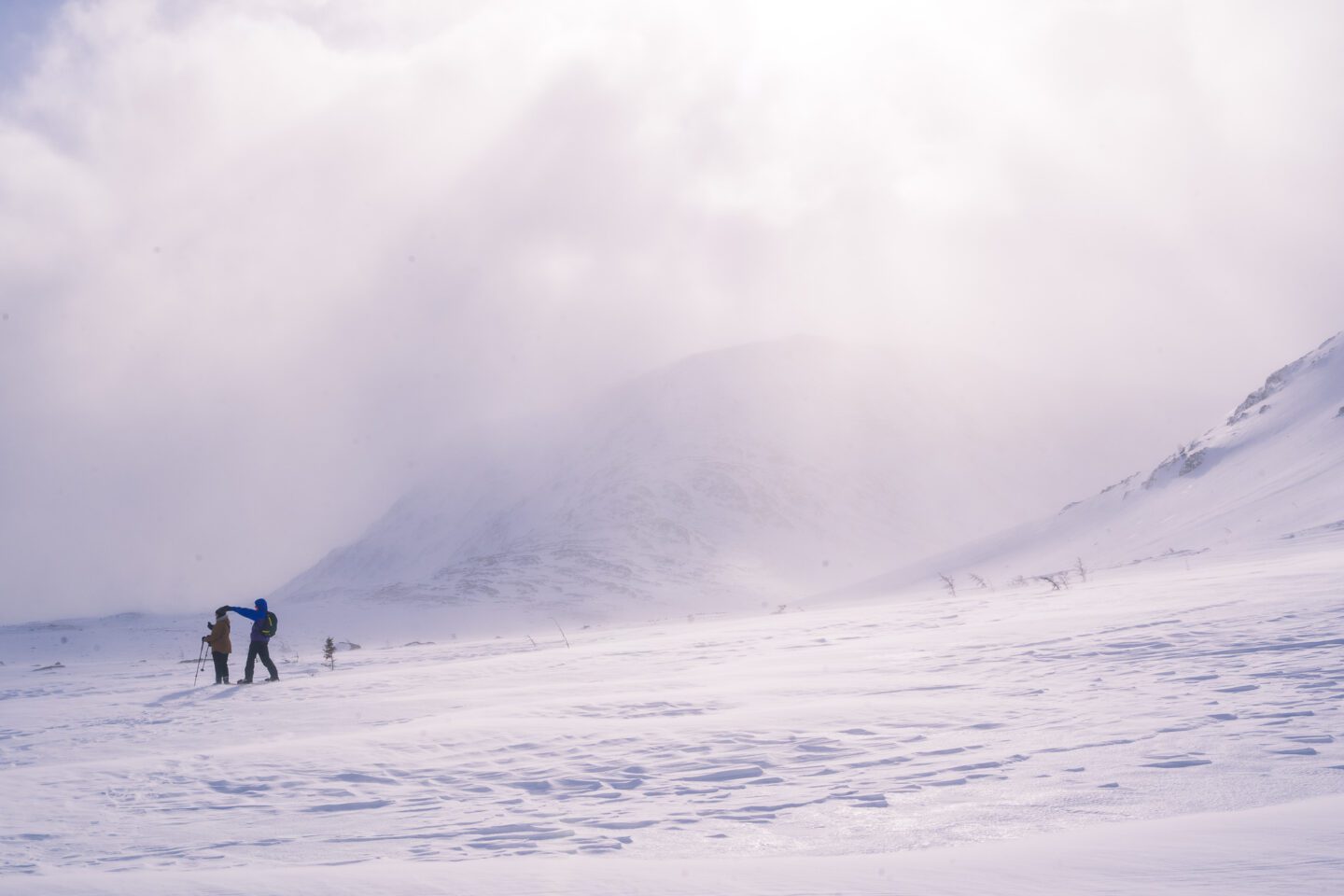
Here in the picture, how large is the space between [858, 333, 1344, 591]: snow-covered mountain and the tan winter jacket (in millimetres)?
20619

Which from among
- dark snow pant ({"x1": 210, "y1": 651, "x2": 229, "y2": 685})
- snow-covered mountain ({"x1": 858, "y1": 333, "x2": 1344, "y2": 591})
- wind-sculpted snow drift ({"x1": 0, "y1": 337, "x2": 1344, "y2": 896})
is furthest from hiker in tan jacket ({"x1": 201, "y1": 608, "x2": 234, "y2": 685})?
snow-covered mountain ({"x1": 858, "y1": 333, "x2": 1344, "y2": 591})

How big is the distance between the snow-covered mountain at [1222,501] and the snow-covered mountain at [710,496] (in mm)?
22942

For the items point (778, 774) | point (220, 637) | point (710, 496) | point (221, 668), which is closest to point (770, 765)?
point (778, 774)

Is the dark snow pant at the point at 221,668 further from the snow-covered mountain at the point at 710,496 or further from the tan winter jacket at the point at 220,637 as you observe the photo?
the snow-covered mountain at the point at 710,496

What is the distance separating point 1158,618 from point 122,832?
33.8ft

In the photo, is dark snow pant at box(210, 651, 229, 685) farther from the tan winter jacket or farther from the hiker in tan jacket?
the tan winter jacket

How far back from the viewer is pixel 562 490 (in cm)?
9250

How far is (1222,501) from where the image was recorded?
105ft

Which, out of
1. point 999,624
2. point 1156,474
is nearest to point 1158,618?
point 999,624

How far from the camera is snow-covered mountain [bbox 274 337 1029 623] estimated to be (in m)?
68.7

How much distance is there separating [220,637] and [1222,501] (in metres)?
29.5

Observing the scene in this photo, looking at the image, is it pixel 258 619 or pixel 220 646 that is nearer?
pixel 258 619

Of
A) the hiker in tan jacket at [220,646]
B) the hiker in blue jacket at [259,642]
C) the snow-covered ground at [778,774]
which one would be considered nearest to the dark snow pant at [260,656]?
the hiker in blue jacket at [259,642]

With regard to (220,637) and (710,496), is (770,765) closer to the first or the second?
(220,637)
